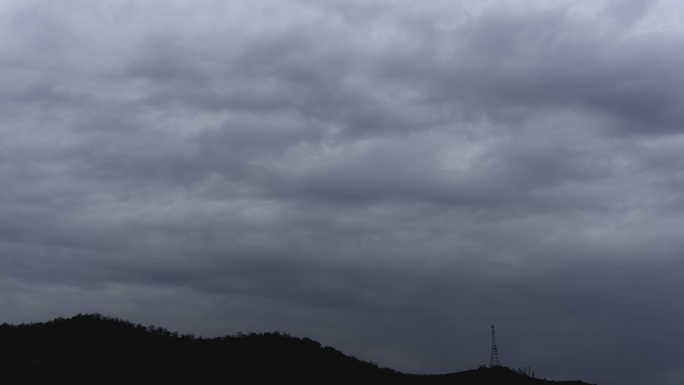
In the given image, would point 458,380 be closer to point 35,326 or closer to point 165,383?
point 165,383

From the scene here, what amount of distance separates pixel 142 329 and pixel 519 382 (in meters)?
24.1

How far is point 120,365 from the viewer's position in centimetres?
4106

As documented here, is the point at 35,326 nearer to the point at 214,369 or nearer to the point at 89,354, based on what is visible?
the point at 89,354

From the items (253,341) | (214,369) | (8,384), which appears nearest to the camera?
(8,384)

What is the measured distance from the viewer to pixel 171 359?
4334 centimetres

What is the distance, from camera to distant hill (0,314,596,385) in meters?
40.5

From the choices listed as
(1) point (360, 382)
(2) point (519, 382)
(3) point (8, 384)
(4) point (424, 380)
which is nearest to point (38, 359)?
(3) point (8, 384)

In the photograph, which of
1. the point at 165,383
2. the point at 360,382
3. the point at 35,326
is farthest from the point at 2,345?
the point at 360,382

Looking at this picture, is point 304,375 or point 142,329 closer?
point 304,375

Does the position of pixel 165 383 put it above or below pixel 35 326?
below

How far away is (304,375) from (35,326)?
16292 mm

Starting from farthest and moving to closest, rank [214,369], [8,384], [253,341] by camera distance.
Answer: [253,341], [214,369], [8,384]

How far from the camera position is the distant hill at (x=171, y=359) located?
40531mm

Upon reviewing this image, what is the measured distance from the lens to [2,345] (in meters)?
43.4
